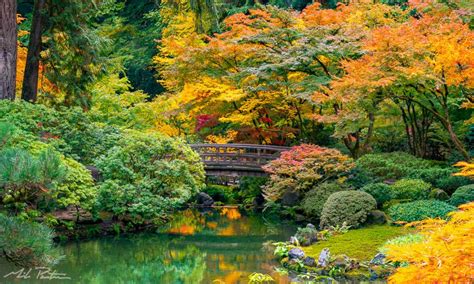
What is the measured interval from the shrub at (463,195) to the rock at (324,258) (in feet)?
11.3

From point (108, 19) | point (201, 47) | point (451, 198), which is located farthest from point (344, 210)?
point (108, 19)

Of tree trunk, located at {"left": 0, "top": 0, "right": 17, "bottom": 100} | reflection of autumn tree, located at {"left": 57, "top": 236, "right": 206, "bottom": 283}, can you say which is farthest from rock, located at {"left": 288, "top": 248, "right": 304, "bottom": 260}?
tree trunk, located at {"left": 0, "top": 0, "right": 17, "bottom": 100}

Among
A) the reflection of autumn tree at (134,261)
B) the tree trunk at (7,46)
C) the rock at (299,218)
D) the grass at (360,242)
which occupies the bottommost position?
the reflection of autumn tree at (134,261)

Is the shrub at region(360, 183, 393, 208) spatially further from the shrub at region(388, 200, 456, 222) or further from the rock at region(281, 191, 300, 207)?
the rock at region(281, 191, 300, 207)

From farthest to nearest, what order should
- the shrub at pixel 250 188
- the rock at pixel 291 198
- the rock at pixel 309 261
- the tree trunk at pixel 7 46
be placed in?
the shrub at pixel 250 188
the rock at pixel 291 198
the tree trunk at pixel 7 46
the rock at pixel 309 261

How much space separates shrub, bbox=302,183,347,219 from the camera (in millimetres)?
15453

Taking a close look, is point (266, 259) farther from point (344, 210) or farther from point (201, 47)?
point (201, 47)

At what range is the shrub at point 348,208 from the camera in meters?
13.3

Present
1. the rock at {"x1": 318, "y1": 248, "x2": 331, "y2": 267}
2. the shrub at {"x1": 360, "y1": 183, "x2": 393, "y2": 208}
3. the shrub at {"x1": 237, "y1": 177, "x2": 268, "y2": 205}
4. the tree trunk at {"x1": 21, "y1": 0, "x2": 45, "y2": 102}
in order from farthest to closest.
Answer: the shrub at {"x1": 237, "y1": 177, "x2": 268, "y2": 205}, the tree trunk at {"x1": 21, "y1": 0, "x2": 45, "y2": 102}, the shrub at {"x1": 360, "y1": 183, "x2": 393, "y2": 208}, the rock at {"x1": 318, "y1": 248, "x2": 331, "y2": 267}

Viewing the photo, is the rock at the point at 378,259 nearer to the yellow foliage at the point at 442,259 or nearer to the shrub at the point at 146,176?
the shrub at the point at 146,176

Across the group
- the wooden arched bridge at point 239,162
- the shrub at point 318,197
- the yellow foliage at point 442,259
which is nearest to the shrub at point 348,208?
the shrub at point 318,197

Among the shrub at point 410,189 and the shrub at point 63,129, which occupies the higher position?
the shrub at point 63,129

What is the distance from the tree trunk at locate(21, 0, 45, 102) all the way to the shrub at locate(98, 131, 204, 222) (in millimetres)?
2300

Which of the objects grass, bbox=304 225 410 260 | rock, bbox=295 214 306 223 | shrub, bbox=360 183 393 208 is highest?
shrub, bbox=360 183 393 208
